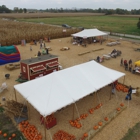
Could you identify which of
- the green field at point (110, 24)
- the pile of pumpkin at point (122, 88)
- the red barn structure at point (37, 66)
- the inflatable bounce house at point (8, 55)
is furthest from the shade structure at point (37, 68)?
the green field at point (110, 24)

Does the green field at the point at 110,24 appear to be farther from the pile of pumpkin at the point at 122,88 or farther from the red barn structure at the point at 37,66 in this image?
the red barn structure at the point at 37,66

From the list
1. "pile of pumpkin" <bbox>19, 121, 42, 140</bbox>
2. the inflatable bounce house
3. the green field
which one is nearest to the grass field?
"pile of pumpkin" <bbox>19, 121, 42, 140</bbox>

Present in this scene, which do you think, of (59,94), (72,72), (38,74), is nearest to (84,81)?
(72,72)

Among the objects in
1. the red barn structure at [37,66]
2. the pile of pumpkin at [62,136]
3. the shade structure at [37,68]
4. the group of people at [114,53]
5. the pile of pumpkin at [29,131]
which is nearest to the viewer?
the pile of pumpkin at [62,136]

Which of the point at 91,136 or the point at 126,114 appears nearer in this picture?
the point at 91,136

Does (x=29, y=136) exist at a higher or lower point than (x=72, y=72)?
lower

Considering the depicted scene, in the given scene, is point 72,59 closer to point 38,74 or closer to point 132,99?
point 38,74

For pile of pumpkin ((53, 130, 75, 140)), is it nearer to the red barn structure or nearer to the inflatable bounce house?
the red barn structure
